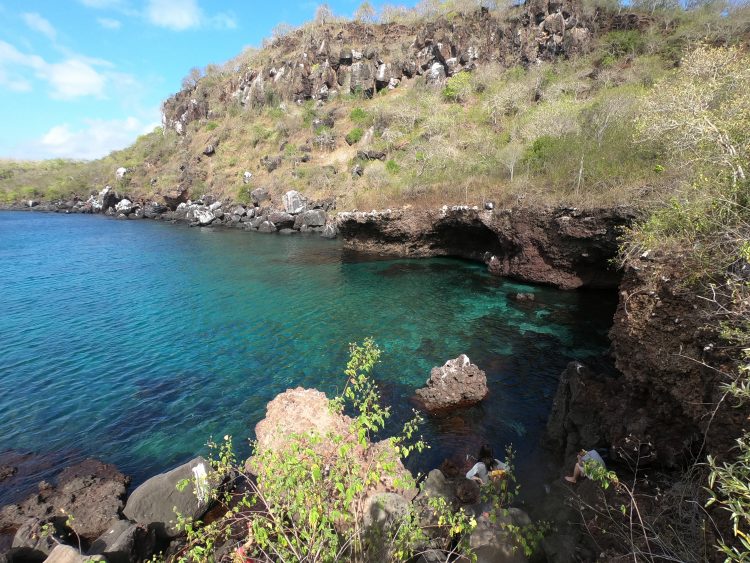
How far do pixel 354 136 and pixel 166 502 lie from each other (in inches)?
2228

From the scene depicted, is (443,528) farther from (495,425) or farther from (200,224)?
(200,224)

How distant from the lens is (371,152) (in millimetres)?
52156

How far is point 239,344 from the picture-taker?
54.2 ft

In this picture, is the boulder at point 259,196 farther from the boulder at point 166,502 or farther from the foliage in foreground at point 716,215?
the foliage in foreground at point 716,215

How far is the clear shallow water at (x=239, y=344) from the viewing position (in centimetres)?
1109

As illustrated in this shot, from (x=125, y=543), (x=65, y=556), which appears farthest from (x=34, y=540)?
(x=125, y=543)

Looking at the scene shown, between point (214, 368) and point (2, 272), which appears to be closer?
point (214, 368)

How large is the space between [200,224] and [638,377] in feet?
175

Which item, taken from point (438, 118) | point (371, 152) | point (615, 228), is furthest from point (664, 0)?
point (615, 228)

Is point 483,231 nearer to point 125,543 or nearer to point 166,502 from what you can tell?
point 166,502

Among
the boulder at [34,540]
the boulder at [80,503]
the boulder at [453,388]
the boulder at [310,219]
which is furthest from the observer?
the boulder at [310,219]

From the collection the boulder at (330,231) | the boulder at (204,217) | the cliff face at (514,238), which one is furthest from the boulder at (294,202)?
the cliff face at (514,238)

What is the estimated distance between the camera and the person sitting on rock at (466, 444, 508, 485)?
340 inches

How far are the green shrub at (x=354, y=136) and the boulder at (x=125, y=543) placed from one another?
5691 cm
